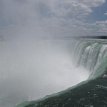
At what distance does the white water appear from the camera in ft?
77.1

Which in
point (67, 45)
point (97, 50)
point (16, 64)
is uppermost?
point (97, 50)

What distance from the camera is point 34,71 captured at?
34.6m

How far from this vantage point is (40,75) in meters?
31.5

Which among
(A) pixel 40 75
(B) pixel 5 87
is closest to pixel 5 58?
(A) pixel 40 75

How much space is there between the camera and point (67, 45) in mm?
45094

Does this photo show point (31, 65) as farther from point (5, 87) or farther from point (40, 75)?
point (5, 87)

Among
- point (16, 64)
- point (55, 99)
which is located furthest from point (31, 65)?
point (55, 99)

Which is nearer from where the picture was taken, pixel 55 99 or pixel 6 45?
pixel 55 99

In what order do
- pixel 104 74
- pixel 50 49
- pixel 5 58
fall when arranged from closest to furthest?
pixel 104 74 < pixel 5 58 < pixel 50 49

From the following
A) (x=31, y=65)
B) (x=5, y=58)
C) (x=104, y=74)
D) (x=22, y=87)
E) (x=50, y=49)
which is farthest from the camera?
(x=50, y=49)

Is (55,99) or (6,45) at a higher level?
(55,99)

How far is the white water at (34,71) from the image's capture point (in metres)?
23.5

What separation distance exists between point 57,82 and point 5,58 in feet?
66.8

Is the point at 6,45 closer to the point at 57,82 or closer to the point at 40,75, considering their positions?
the point at 40,75
